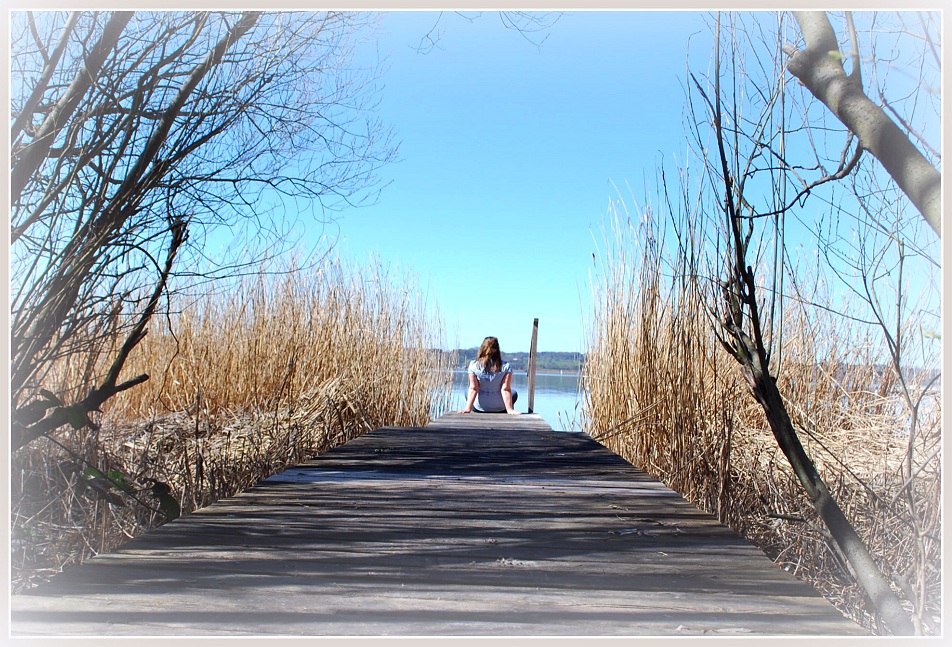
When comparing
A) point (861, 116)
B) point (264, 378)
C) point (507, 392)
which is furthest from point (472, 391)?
point (861, 116)

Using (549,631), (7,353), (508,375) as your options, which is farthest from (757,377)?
(508,375)

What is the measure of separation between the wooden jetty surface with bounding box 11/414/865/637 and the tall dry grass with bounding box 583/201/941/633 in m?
0.38

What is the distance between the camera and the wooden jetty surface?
3.11ft

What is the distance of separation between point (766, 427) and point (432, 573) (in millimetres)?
2322

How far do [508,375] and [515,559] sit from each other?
13.0 ft

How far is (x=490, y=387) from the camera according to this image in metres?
5.34

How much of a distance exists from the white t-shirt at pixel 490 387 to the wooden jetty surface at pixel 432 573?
320 cm

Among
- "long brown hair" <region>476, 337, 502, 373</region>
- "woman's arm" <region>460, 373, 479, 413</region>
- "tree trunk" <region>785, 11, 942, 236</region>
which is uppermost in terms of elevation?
"tree trunk" <region>785, 11, 942, 236</region>

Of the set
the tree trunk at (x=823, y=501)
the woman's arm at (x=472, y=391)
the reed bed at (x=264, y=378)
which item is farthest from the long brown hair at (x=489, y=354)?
the tree trunk at (x=823, y=501)

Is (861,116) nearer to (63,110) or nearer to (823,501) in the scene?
(823,501)

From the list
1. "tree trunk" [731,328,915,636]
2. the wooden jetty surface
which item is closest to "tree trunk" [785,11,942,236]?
"tree trunk" [731,328,915,636]

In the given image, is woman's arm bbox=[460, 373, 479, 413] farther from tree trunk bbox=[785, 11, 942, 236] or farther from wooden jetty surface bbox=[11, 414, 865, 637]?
tree trunk bbox=[785, 11, 942, 236]

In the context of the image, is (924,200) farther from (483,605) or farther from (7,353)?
(7,353)
